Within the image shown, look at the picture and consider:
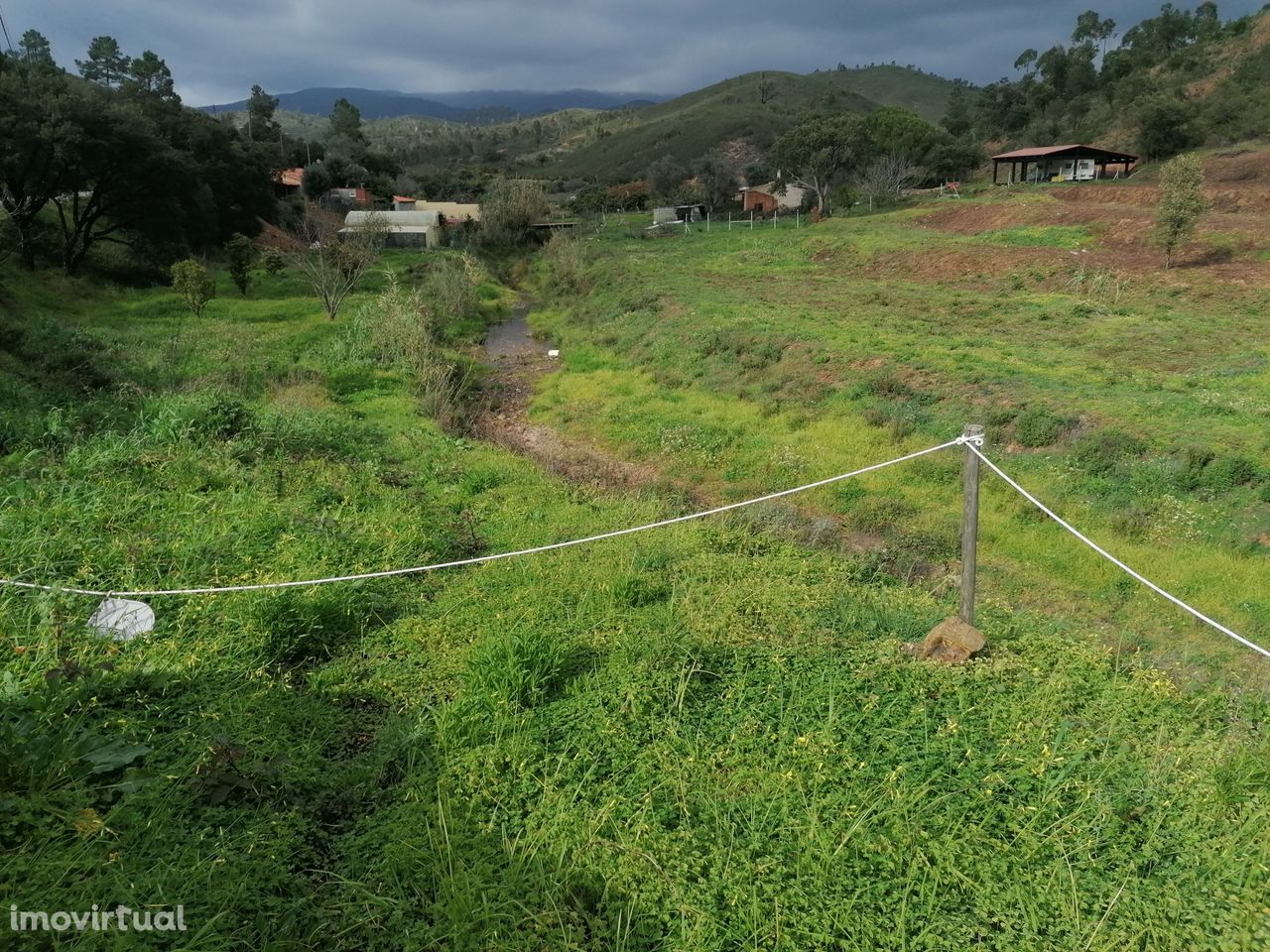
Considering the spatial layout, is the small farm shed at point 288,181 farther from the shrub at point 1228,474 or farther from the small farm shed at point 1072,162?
the shrub at point 1228,474

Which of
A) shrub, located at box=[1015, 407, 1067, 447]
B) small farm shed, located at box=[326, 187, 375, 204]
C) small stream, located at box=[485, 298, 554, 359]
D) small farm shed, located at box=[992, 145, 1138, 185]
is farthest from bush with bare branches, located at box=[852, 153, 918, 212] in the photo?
shrub, located at box=[1015, 407, 1067, 447]

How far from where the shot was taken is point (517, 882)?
3518 mm

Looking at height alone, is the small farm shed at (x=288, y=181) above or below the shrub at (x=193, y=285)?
above

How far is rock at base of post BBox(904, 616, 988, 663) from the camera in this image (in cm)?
504

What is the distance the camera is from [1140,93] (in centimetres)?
6294

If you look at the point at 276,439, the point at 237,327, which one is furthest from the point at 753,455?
the point at 237,327

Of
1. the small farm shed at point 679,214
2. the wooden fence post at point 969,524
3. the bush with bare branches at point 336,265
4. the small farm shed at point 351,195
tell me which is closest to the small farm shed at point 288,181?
the small farm shed at point 351,195

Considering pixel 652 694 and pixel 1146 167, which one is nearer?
pixel 652 694

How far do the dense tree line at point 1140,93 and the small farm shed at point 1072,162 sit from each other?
3871mm

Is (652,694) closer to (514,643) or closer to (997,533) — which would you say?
(514,643)

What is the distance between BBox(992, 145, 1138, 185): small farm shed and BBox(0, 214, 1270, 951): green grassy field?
43.5m

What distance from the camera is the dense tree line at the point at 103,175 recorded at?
76.5 ft

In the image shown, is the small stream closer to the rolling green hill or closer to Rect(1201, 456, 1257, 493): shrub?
Rect(1201, 456, 1257, 493): shrub

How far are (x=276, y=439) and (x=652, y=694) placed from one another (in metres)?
7.11
